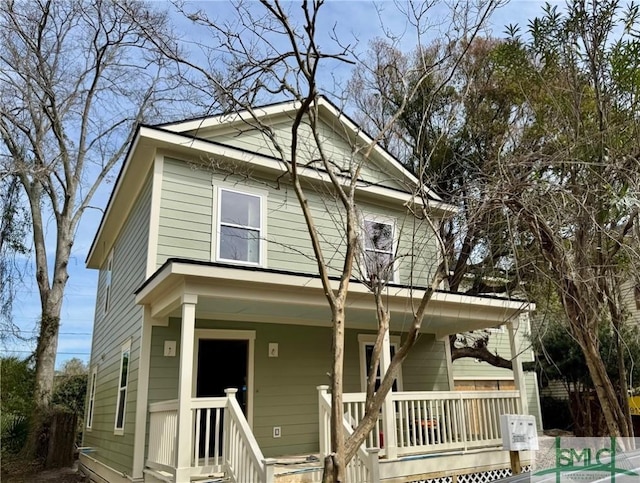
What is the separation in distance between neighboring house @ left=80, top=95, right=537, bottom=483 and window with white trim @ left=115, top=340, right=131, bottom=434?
38mm

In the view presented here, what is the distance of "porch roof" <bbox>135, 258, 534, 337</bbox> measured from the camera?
6.35 meters

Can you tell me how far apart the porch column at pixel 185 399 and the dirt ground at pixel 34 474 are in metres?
6.42

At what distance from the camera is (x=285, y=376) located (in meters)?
8.67

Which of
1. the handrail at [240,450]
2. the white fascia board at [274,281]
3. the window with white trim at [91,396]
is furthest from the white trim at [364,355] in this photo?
the window with white trim at [91,396]

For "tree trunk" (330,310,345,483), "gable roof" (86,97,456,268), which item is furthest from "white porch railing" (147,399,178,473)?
"gable roof" (86,97,456,268)

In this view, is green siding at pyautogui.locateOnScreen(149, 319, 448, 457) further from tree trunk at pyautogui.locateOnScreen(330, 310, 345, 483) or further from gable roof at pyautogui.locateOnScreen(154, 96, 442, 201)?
tree trunk at pyautogui.locateOnScreen(330, 310, 345, 483)

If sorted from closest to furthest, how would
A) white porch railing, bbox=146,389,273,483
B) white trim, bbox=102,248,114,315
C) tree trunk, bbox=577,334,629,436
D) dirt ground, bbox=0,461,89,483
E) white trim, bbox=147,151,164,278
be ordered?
1. tree trunk, bbox=577,334,629,436
2. white porch railing, bbox=146,389,273,483
3. white trim, bbox=147,151,164,278
4. dirt ground, bbox=0,461,89,483
5. white trim, bbox=102,248,114,315

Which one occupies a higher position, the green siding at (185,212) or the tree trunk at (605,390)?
the green siding at (185,212)

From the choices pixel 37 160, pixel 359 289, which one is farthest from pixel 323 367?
pixel 37 160

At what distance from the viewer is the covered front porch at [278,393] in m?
6.06

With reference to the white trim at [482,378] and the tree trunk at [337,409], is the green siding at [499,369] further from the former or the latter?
the tree trunk at [337,409]

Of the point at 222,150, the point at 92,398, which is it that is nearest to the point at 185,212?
the point at 222,150

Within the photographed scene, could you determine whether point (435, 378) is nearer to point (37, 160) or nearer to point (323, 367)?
point (323, 367)

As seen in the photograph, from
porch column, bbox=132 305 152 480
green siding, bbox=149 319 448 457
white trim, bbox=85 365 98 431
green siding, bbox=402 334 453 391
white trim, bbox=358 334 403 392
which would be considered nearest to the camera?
porch column, bbox=132 305 152 480
